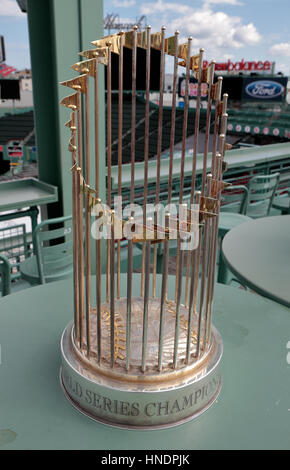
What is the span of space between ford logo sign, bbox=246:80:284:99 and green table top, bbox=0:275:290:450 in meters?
17.3

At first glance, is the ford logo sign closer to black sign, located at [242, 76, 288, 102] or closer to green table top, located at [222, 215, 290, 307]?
black sign, located at [242, 76, 288, 102]

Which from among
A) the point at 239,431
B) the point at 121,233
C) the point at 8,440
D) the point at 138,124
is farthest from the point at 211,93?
the point at 138,124

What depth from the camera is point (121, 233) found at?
70 centimetres

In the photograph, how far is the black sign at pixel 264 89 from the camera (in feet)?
54.1

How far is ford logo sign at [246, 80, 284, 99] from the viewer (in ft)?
54.3

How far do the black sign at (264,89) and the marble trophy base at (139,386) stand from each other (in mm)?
17462

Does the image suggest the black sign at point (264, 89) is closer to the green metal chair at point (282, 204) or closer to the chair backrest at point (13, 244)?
the green metal chair at point (282, 204)

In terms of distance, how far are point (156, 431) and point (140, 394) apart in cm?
8

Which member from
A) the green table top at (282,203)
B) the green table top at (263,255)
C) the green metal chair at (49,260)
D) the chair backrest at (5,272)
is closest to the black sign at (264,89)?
the green table top at (282,203)

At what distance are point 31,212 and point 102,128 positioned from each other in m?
0.72

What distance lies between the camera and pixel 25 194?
270cm

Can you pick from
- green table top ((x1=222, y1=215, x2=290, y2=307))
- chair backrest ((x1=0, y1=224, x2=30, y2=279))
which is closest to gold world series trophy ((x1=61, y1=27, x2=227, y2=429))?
green table top ((x1=222, y1=215, x2=290, y2=307))

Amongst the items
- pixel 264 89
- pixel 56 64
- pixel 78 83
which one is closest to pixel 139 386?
pixel 78 83

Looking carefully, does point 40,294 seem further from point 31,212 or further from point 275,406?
point 31,212
